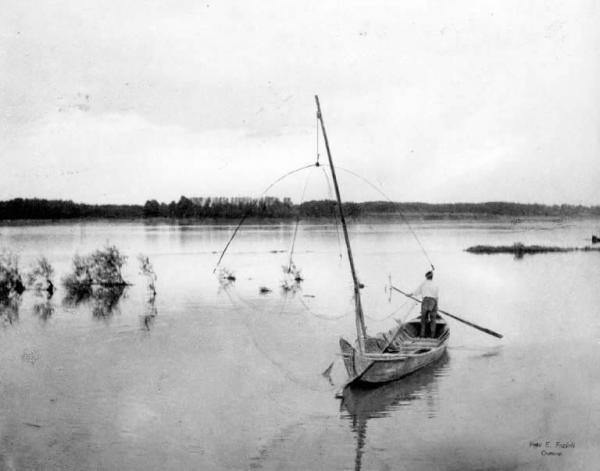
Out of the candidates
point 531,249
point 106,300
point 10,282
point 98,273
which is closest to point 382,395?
point 106,300

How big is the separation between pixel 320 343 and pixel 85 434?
7.88 m

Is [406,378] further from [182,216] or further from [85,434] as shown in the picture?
[182,216]

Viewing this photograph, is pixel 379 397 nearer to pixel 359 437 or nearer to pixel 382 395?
pixel 382 395

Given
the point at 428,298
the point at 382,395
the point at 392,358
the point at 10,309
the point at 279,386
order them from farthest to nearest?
the point at 10,309 → the point at 428,298 → the point at 279,386 → the point at 382,395 → the point at 392,358

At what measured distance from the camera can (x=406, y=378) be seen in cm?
1409

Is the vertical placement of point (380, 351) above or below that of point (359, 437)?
above

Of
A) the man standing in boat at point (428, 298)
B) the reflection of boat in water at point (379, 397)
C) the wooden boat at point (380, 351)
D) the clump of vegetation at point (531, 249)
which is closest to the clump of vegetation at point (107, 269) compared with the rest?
the wooden boat at point (380, 351)

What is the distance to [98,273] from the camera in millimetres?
29109

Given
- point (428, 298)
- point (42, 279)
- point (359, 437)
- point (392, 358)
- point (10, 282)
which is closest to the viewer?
point (359, 437)

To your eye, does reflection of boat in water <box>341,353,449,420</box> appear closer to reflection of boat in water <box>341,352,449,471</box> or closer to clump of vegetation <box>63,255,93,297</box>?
reflection of boat in water <box>341,352,449,471</box>

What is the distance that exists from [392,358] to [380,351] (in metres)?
1.73

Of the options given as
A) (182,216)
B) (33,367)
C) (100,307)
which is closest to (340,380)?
(33,367)

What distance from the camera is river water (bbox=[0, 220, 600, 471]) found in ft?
34.2

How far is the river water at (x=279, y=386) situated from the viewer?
411 inches
